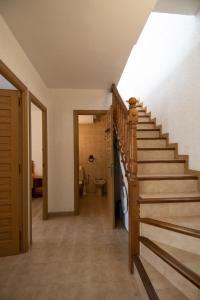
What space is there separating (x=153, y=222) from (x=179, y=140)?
149 centimetres

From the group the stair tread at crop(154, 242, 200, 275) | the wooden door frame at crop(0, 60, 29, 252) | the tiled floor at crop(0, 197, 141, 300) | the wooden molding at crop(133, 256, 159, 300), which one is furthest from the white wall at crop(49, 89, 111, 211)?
the stair tread at crop(154, 242, 200, 275)

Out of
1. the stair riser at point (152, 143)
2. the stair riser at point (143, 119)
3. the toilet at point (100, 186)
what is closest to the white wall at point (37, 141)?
the toilet at point (100, 186)

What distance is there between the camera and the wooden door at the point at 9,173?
7.20 feet

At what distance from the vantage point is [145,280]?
1.58 meters

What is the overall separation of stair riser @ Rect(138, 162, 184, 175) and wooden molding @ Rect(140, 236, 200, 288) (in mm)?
982

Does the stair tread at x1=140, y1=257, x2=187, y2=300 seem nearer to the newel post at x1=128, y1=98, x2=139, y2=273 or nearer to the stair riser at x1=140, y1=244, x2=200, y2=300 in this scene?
the stair riser at x1=140, y1=244, x2=200, y2=300

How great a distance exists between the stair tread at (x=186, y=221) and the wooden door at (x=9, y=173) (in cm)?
175

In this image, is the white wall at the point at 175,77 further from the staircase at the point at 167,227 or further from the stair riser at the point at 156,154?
the staircase at the point at 167,227

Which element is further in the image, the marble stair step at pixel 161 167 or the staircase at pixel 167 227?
the marble stair step at pixel 161 167

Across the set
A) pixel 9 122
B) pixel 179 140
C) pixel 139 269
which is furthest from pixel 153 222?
pixel 9 122

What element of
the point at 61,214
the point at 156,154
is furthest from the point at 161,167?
the point at 61,214

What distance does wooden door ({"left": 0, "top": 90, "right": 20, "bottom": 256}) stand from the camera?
2.19m

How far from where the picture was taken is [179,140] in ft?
9.11

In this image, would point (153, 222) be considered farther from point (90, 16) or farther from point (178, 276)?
point (90, 16)
